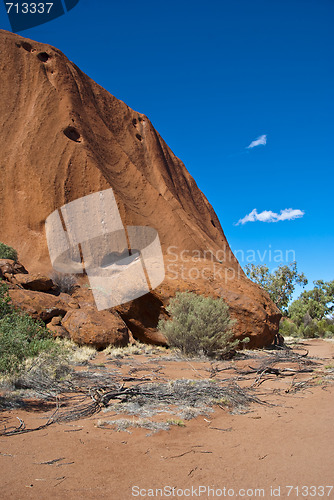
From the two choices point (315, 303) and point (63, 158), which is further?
point (315, 303)

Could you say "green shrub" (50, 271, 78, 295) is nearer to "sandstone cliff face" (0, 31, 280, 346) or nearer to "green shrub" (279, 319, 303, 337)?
"sandstone cliff face" (0, 31, 280, 346)

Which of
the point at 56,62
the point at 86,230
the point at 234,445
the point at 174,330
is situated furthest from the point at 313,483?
the point at 56,62

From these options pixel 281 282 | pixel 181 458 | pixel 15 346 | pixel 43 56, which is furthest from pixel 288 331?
pixel 43 56

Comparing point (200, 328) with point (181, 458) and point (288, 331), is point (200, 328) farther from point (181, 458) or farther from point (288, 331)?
point (288, 331)

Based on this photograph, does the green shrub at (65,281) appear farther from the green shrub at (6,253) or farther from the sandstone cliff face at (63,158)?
the green shrub at (6,253)

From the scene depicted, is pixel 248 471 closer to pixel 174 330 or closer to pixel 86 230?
pixel 174 330

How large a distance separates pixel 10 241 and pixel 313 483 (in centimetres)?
1986

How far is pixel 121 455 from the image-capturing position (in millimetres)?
3203

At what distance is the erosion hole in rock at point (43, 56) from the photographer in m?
24.2

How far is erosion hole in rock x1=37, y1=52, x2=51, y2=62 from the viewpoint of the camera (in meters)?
24.2

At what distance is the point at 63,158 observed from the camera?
21656 millimetres

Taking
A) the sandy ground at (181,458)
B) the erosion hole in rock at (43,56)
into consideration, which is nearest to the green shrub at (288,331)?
the sandy ground at (181,458)

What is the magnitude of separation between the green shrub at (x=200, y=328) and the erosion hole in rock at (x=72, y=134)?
1614 centimetres

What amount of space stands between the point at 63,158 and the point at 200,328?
16002mm
